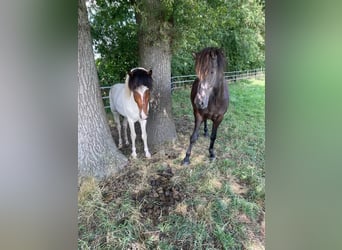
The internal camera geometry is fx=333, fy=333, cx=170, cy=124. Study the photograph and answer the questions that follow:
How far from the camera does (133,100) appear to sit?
1.70m

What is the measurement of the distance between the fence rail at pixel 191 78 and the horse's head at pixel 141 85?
4.8 inches

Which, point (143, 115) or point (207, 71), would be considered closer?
point (207, 71)

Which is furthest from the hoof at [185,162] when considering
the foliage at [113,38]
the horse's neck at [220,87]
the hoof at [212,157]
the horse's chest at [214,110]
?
the foliage at [113,38]

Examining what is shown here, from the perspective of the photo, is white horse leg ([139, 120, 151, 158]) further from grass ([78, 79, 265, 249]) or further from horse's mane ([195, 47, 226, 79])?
horse's mane ([195, 47, 226, 79])

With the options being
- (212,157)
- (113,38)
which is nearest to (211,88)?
(212,157)

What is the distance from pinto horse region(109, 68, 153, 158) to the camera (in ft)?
5.49

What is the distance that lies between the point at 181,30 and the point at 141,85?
0.34m

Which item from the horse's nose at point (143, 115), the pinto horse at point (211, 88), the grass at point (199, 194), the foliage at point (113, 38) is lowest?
the grass at point (199, 194)

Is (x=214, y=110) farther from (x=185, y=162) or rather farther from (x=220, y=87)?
(x=185, y=162)

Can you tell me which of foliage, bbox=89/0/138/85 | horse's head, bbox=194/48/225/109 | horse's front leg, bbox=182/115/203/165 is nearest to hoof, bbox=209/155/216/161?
horse's front leg, bbox=182/115/203/165

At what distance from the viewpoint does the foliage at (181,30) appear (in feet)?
5.04

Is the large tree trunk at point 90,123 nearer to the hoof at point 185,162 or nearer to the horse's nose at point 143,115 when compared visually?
the horse's nose at point 143,115
